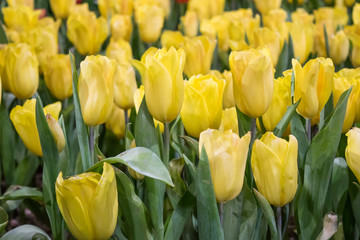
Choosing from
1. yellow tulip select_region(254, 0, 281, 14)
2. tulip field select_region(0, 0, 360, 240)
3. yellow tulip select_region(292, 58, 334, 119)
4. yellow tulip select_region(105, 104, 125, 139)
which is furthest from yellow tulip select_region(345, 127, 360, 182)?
yellow tulip select_region(254, 0, 281, 14)

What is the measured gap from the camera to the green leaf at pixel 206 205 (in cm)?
79

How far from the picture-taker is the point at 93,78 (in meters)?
0.93

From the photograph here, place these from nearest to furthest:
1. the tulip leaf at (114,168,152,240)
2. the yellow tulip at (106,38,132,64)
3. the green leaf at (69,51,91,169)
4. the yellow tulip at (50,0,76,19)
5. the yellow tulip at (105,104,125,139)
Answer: the tulip leaf at (114,168,152,240) → the green leaf at (69,51,91,169) → the yellow tulip at (105,104,125,139) → the yellow tulip at (106,38,132,64) → the yellow tulip at (50,0,76,19)

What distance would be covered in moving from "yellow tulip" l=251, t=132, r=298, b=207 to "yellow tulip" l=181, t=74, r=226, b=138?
0.11m

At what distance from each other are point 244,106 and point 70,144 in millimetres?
567

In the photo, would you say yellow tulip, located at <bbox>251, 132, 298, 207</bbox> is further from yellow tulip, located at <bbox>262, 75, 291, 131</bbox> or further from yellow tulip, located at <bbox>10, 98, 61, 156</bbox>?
yellow tulip, located at <bbox>10, 98, 61, 156</bbox>

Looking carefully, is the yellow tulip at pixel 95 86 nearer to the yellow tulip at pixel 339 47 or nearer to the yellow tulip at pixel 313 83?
the yellow tulip at pixel 313 83

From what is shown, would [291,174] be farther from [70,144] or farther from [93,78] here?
[70,144]

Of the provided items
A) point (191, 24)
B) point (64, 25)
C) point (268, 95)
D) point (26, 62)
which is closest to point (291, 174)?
point (268, 95)

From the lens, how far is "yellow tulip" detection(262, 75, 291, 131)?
0.98 metres

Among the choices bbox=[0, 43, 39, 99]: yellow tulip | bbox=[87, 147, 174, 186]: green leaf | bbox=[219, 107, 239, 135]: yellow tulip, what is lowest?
bbox=[219, 107, 239, 135]: yellow tulip

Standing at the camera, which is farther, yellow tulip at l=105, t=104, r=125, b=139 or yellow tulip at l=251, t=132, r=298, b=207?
yellow tulip at l=105, t=104, r=125, b=139

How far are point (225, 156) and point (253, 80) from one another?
15 cm

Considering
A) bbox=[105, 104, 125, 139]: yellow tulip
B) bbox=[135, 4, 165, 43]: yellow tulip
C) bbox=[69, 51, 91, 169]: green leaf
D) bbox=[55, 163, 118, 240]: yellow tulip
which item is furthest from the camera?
bbox=[135, 4, 165, 43]: yellow tulip
